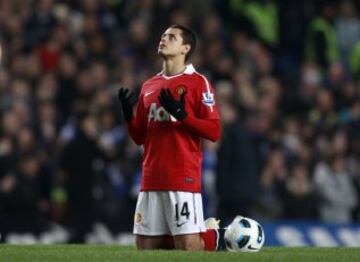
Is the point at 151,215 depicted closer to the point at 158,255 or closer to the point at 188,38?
the point at 158,255

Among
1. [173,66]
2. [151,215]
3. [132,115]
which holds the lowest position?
[151,215]

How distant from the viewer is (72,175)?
63.9 feet

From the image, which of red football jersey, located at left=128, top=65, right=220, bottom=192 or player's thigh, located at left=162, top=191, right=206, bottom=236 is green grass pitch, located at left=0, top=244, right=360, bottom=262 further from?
red football jersey, located at left=128, top=65, right=220, bottom=192

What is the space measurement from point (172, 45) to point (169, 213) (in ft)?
4.50

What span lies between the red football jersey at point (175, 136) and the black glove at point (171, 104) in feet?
0.64

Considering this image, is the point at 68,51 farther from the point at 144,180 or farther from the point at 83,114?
the point at 144,180

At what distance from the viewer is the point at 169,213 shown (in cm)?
1302

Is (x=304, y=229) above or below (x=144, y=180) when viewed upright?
below


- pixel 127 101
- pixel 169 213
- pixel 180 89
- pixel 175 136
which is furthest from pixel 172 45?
pixel 169 213

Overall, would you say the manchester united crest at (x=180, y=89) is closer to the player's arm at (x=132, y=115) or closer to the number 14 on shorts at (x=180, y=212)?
the player's arm at (x=132, y=115)

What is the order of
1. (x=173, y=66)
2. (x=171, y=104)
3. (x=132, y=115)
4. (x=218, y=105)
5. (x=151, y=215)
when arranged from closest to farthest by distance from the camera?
(x=171, y=104) < (x=151, y=215) < (x=132, y=115) < (x=173, y=66) < (x=218, y=105)

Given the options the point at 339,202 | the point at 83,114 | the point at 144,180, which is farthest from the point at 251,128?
the point at 144,180

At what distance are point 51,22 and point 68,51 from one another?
0.55 m

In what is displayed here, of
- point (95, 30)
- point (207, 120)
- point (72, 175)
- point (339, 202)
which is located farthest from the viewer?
point (95, 30)
